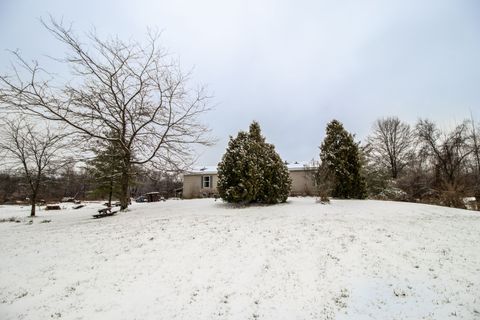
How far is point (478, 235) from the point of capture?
22.5ft

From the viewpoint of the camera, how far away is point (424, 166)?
31.2m

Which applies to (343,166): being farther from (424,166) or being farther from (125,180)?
(424,166)

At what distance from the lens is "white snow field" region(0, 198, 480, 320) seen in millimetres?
4289

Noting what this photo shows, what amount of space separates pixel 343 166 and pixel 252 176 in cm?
477

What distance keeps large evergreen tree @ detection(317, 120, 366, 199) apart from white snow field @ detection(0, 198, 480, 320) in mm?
3915

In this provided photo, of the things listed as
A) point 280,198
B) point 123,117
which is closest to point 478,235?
point 280,198

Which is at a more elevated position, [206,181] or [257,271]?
[206,181]

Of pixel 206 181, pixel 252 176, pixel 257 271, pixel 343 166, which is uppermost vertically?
pixel 206 181

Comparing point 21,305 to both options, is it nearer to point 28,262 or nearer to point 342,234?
point 28,262

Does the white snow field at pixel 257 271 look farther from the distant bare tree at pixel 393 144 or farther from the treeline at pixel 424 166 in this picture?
the distant bare tree at pixel 393 144

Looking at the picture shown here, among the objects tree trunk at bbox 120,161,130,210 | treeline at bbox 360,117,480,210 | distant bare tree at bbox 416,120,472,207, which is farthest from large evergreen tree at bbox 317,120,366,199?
distant bare tree at bbox 416,120,472,207

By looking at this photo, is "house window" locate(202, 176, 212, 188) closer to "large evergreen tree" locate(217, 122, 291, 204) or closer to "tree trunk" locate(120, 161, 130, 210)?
"tree trunk" locate(120, 161, 130, 210)

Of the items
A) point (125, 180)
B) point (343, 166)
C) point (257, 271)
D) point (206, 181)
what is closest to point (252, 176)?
point (343, 166)

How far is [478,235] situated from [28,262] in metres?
12.3
